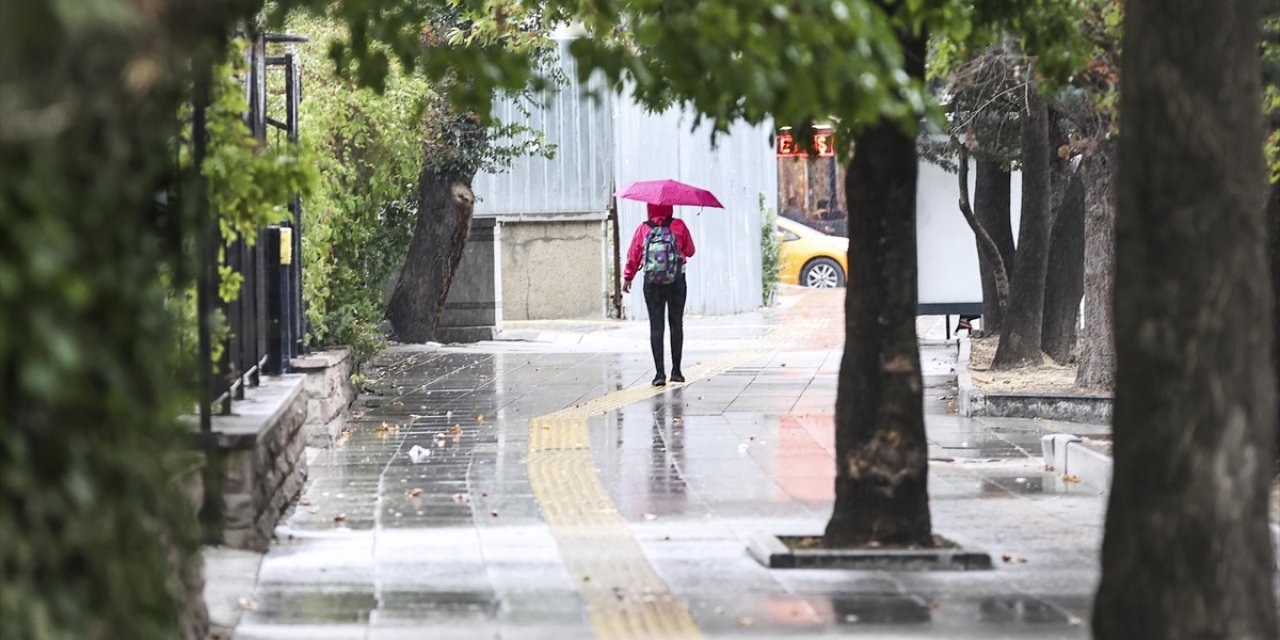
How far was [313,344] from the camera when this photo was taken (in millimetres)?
14438

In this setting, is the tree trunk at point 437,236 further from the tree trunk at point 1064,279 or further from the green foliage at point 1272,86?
the green foliage at point 1272,86

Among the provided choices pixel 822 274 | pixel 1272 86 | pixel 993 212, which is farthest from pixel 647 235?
pixel 822 274

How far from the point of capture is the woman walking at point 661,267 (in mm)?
16984

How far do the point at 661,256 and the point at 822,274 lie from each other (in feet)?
81.1

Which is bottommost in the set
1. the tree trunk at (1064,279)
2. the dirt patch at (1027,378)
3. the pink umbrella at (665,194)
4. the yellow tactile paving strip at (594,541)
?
the yellow tactile paving strip at (594,541)

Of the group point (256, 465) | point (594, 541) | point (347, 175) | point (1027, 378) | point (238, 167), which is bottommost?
point (594, 541)

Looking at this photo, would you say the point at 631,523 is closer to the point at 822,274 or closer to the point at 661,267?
the point at 661,267

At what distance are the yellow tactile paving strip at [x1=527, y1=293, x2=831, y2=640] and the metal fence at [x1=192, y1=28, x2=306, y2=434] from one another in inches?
68.0

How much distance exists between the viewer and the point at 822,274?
4138 cm

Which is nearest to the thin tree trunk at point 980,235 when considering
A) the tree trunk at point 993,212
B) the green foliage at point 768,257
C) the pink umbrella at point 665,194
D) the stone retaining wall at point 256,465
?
the tree trunk at point 993,212

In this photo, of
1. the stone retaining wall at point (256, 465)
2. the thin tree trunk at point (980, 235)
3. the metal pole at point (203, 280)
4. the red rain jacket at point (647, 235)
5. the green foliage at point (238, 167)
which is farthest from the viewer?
the thin tree trunk at point (980, 235)

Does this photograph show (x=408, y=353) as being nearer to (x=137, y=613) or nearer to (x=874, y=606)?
(x=874, y=606)

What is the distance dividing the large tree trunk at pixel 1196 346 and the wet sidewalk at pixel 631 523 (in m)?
1.55

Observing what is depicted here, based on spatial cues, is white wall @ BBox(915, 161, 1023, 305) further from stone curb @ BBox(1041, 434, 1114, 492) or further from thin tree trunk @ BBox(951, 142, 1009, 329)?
stone curb @ BBox(1041, 434, 1114, 492)
